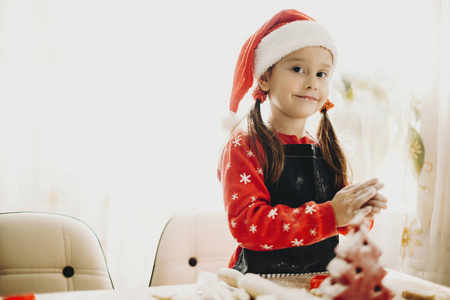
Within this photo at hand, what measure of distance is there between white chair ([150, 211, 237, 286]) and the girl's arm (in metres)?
0.34

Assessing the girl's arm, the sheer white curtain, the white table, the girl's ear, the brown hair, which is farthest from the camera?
the sheer white curtain

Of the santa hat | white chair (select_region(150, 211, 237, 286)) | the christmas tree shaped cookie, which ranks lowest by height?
white chair (select_region(150, 211, 237, 286))

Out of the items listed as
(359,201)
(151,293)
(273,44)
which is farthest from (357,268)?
(273,44)

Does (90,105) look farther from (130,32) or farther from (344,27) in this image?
(344,27)

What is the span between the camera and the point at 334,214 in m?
0.76

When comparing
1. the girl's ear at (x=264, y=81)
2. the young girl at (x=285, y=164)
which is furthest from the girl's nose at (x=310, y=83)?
the girl's ear at (x=264, y=81)

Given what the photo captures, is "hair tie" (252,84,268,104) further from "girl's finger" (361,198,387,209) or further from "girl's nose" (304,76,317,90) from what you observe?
"girl's finger" (361,198,387,209)

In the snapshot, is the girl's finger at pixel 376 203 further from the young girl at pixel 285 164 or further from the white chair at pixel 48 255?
the white chair at pixel 48 255

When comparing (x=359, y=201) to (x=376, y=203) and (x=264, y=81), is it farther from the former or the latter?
(x=264, y=81)

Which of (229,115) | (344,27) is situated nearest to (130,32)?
(229,115)

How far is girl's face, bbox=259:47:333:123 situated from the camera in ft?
2.97

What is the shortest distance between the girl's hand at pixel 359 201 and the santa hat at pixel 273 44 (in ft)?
1.12

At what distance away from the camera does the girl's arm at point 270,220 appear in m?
0.77

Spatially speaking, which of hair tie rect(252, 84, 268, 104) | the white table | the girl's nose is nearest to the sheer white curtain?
hair tie rect(252, 84, 268, 104)
